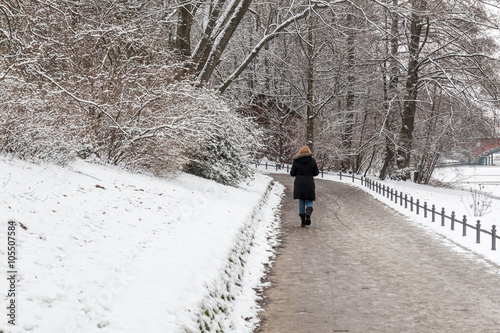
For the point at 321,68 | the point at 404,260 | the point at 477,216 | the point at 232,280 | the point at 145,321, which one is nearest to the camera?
Result: the point at 145,321

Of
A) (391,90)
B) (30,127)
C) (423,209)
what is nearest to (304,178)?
(30,127)

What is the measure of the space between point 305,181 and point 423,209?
6827mm

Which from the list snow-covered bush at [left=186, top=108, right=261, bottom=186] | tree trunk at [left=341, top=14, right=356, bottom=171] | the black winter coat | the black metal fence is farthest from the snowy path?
tree trunk at [left=341, top=14, right=356, bottom=171]

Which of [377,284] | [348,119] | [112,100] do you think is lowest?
[377,284]

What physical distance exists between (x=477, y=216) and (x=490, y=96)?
415 inches

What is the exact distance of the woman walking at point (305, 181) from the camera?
12.6 metres

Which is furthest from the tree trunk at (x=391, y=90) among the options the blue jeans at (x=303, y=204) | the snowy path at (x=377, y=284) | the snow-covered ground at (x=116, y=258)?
the snow-covered ground at (x=116, y=258)

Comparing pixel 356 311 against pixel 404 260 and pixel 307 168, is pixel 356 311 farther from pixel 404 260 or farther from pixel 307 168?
pixel 307 168

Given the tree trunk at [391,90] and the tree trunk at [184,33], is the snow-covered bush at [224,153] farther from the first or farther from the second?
the tree trunk at [391,90]

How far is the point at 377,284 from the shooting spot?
24.5ft

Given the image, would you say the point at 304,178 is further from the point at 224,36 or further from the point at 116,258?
the point at 224,36

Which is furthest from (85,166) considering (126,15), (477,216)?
(477,216)

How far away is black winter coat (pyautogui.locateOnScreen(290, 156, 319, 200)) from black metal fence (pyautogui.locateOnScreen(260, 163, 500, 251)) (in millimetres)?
3566

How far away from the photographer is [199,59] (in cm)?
1900
